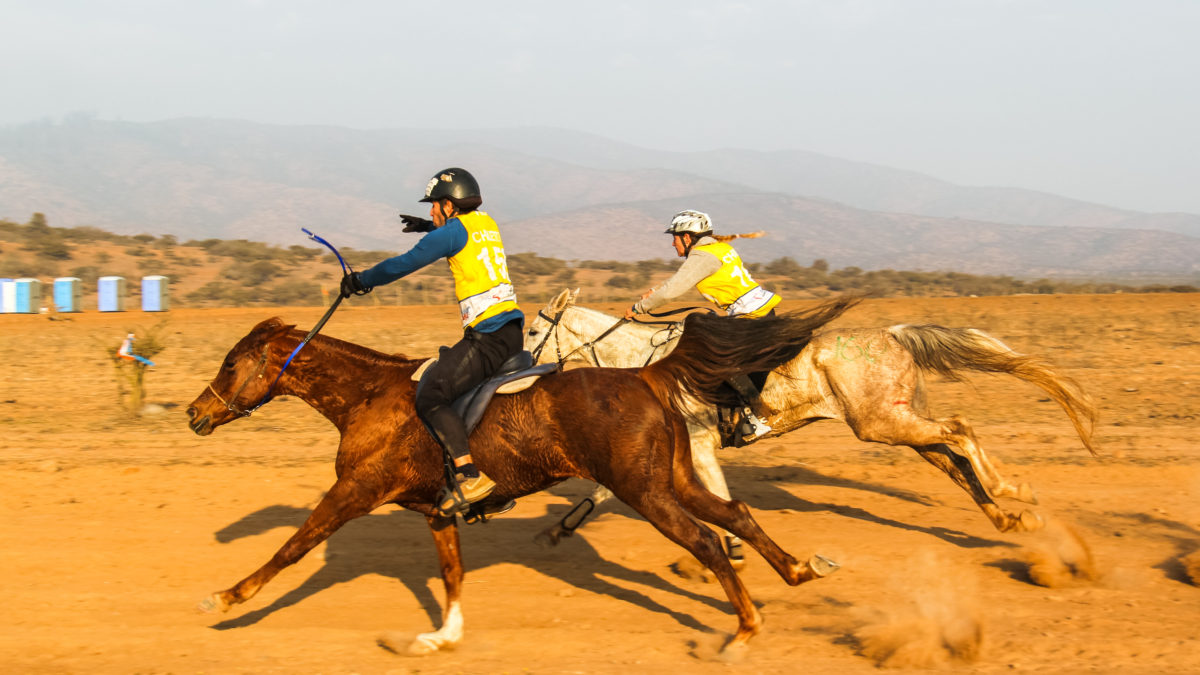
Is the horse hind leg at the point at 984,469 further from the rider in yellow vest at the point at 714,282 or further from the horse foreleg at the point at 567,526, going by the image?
the horse foreleg at the point at 567,526

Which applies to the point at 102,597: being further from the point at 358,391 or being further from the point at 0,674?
the point at 358,391

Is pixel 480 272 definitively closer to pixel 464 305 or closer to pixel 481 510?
pixel 464 305

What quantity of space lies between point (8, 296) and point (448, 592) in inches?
953

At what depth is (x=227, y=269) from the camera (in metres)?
36.2

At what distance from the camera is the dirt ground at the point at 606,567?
5535mm

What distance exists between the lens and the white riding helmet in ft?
25.3

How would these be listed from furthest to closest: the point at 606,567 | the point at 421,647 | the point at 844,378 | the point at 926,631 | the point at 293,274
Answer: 1. the point at 293,274
2. the point at 844,378
3. the point at 606,567
4. the point at 421,647
5. the point at 926,631

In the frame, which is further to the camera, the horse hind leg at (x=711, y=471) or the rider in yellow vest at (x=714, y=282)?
the rider in yellow vest at (x=714, y=282)

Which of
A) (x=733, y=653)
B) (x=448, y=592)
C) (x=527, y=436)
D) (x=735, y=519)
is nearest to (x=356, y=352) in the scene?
(x=527, y=436)

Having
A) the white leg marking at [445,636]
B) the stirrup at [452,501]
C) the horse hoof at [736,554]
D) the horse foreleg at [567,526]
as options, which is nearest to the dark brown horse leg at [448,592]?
the white leg marking at [445,636]

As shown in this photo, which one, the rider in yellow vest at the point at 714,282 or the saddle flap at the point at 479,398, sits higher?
the rider in yellow vest at the point at 714,282

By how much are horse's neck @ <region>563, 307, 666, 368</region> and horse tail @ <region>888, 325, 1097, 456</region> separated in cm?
203

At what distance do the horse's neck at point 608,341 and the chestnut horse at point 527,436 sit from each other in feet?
4.71

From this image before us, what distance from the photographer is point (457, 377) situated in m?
5.68
